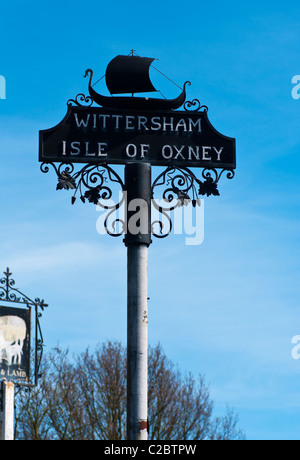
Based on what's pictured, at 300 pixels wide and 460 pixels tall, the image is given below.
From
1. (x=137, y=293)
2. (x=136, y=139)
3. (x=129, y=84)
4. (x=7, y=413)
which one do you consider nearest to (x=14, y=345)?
(x=7, y=413)

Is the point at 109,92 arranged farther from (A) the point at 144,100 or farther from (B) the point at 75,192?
(B) the point at 75,192

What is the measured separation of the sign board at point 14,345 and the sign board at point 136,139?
511 centimetres

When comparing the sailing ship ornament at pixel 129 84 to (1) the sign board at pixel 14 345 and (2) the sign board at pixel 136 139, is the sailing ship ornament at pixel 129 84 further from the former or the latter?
(1) the sign board at pixel 14 345

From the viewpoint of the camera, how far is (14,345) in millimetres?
16812

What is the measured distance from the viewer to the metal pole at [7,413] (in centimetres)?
1215

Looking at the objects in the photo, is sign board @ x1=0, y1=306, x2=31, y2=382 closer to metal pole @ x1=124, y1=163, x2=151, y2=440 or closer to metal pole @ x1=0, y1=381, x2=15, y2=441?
metal pole @ x1=0, y1=381, x2=15, y2=441

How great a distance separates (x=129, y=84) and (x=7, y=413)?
16.3ft

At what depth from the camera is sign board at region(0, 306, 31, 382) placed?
54.5ft

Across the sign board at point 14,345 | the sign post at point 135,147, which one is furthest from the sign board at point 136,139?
the sign board at point 14,345
